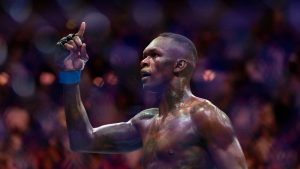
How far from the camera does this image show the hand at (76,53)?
2215 millimetres

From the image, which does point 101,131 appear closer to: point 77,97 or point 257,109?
point 77,97

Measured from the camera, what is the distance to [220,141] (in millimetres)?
2080

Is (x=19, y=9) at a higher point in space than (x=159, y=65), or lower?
lower

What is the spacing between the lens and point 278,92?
3.96 metres

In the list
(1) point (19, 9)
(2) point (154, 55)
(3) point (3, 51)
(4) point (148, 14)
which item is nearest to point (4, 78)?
(3) point (3, 51)

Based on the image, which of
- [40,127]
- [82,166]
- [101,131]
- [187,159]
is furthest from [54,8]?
[187,159]

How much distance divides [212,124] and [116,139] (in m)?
0.40

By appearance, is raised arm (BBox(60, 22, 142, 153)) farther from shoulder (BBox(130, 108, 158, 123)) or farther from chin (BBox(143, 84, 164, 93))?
chin (BBox(143, 84, 164, 93))

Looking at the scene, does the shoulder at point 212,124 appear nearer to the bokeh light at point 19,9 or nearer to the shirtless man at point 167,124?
the shirtless man at point 167,124

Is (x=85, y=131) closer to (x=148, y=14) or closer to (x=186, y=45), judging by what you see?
(x=186, y=45)

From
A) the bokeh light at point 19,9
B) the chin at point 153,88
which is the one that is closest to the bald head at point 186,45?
the chin at point 153,88

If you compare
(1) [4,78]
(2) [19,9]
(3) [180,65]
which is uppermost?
(3) [180,65]

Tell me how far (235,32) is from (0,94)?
1.46 m

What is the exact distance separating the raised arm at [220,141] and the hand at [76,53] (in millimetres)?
430
